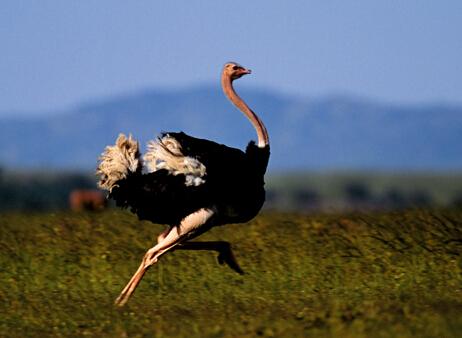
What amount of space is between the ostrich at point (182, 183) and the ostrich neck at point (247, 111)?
0.02 meters

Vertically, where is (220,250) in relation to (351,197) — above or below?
above

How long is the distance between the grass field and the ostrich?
2.27 ft

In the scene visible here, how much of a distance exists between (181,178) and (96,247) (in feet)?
12.1

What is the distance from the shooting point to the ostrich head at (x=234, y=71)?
14148 mm

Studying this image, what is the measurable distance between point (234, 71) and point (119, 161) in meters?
1.73

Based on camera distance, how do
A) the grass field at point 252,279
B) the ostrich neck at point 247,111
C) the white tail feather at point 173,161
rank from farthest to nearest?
the ostrich neck at point 247,111
the white tail feather at point 173,161
the grass field at point 252,279

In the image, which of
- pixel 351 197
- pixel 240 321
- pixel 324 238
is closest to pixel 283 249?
pixel 324 238

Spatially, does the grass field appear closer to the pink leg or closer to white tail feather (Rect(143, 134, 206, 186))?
the pink leg

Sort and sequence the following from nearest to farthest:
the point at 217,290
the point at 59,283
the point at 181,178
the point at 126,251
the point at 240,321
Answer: the point at 240,321 → the point at 181,178 → the point at 217,290 → the point at 59,283 → the point at 126,251

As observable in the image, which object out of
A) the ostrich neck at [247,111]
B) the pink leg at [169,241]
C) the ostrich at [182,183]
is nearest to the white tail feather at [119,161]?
the ostrich at [182,183]

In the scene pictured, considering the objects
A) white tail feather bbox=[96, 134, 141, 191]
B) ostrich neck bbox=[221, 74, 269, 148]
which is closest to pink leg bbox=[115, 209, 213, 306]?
white tail feather bbox=[96, 134, 141, 191]

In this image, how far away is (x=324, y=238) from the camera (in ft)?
53.1

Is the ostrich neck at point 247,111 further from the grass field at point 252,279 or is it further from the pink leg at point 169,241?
the grass field at point 252,279

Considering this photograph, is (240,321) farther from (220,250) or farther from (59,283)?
(59,283)
